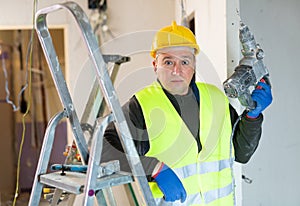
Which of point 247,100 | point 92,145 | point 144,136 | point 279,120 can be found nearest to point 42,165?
point 92,145

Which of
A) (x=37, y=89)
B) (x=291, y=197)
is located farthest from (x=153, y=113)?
(x=37, y=89)

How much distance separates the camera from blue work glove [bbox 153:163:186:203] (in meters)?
1.34

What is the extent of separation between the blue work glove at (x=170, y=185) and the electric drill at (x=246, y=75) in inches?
14.1

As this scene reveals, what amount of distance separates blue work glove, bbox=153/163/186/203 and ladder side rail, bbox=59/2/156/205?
0.17 meters

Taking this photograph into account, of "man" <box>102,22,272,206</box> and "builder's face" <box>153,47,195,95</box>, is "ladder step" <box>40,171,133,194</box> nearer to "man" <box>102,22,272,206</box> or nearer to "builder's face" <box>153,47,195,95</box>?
"man" <box>102,22,272,206</box>

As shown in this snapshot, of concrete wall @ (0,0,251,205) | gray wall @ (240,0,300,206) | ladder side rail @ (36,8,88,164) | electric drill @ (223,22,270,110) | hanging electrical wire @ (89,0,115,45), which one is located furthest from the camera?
hanging electrical wire @ (89,0,115,45)

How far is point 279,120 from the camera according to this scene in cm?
214

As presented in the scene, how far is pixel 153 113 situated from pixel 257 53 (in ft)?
1.49

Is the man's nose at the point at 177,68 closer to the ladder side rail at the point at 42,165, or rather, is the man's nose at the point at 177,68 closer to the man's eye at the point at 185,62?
the man's eye at the point at 185,62

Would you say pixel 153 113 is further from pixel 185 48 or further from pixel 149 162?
pixel 185 48

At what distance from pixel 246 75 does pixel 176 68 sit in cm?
27

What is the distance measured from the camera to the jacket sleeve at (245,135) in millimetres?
1534

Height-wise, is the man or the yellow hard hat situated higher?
the yellow hard hat

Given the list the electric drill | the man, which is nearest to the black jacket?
the man
